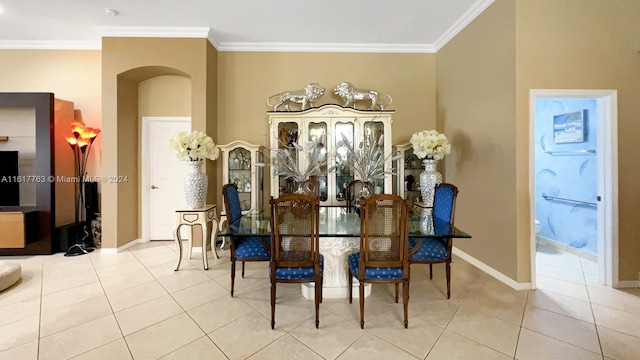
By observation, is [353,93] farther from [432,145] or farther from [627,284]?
[627,284]

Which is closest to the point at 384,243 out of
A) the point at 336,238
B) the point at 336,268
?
the point at 336,238

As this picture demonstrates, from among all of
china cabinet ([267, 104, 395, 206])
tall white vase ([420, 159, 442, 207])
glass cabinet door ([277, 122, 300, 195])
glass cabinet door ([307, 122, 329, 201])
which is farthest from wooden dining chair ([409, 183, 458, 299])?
glass cabinet door ([277, 122, 300, 195])

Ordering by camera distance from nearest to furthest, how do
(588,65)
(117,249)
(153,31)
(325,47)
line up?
(588,65) → (153,31) → (117,249) → (325,47)

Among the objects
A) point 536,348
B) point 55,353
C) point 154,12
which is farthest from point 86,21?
point 536,348

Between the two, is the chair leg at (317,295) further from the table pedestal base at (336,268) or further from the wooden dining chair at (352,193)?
the wooden dining chair at (352,193)

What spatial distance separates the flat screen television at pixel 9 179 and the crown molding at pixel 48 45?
1.63 metres

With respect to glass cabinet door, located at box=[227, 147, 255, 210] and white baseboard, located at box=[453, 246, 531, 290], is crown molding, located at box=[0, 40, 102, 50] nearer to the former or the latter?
glass cabinet door, located at box=[227, 147, 255, 210]

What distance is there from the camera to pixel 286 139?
12.0 feet

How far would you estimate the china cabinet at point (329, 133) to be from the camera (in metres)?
3.57

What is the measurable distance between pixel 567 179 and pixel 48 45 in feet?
25.6

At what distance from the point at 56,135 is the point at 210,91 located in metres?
2.27

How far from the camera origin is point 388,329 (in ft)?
6.18

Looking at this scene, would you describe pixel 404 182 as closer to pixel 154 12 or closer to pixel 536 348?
pixel 536 348

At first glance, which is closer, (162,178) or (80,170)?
(80,170)
